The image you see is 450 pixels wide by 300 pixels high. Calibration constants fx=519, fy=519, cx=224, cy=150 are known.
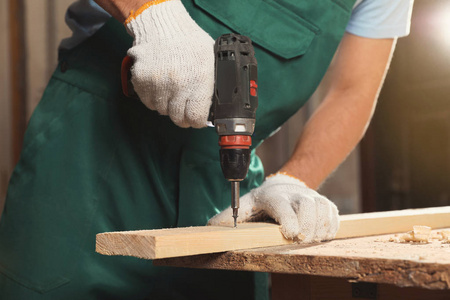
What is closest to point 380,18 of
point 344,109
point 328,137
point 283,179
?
point 344,109

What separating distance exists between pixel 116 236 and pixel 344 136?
2.90 feet

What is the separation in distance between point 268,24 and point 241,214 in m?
0.50

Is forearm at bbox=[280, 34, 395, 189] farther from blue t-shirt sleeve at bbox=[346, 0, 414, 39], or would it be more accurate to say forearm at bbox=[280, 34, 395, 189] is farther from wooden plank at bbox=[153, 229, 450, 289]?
wooden plank at bbox=[153, 229, 450, 289]

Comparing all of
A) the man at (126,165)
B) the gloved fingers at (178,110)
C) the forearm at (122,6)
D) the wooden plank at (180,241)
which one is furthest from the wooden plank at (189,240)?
the forearm at (122,6)

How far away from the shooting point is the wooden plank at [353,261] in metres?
0.73

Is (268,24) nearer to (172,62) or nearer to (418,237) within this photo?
(172,62)

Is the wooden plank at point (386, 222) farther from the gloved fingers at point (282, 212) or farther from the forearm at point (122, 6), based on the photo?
the forearm at point (122, 6)

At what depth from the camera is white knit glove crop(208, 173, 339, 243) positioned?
105cm

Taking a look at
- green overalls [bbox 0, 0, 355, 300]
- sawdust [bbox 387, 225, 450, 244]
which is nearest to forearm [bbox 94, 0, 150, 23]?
green overalls [bbox 0, 0, 355, 300]

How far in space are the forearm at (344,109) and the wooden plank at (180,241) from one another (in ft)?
1.68

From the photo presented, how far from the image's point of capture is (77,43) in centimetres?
139

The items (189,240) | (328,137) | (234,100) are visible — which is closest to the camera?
(189,240)

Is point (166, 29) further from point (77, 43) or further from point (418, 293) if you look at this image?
point (418, 293)

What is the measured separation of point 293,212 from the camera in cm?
107
